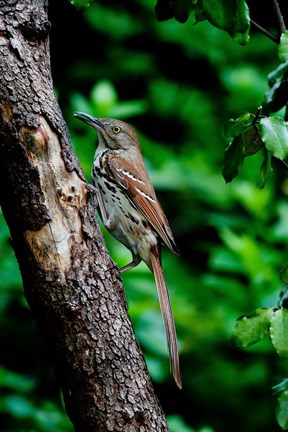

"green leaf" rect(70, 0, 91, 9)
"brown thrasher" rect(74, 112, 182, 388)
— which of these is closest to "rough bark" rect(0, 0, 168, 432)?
"green leaf" rect(70, 0, 91, 9)

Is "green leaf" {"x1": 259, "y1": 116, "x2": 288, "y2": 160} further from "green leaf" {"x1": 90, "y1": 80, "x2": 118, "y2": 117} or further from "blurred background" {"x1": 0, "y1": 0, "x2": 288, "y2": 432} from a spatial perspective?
Result: "green leaf" {"x1": 90, "y1": 80, "x2": 118, "y2": 117}

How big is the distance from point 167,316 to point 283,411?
0.97m

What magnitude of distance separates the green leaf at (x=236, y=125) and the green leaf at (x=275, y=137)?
0.14m

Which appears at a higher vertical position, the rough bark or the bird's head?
the rough bark

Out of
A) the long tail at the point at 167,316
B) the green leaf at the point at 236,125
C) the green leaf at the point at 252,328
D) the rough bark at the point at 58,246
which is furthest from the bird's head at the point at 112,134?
the green leaf at the point at 252,328

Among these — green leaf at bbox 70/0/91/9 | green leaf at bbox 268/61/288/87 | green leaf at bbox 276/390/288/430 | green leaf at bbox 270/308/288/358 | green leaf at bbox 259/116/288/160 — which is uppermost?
green leaf at bbox 70/0/91/9

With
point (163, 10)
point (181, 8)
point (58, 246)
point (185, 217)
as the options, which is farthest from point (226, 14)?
point (185, 217)

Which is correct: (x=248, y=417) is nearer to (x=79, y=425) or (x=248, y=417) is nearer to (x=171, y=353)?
(x=171, y=353)

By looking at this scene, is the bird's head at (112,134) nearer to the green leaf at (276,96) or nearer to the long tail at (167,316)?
the long tail at (167,316)

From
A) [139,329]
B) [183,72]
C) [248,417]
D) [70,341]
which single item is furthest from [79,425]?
[183,72]

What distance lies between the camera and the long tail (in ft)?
12.5

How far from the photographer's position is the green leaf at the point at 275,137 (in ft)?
9.53

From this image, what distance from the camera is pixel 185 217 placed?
730cm

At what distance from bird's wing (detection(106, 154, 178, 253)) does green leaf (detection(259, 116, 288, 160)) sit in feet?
4.83
